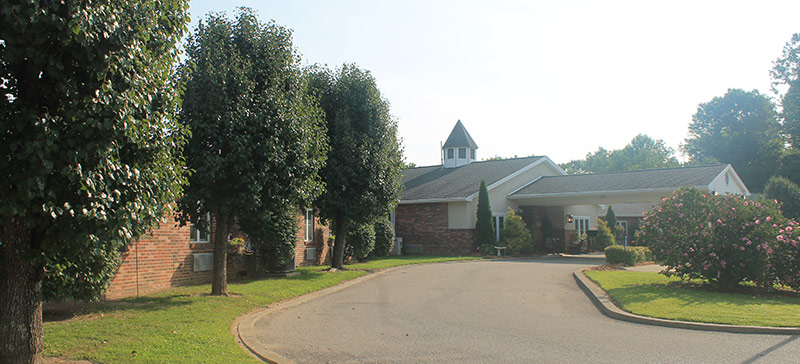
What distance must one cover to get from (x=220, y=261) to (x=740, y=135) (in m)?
65.4

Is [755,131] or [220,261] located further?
[755,131]

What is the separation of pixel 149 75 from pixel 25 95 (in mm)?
1236

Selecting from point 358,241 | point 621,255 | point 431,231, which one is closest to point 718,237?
point 621,255

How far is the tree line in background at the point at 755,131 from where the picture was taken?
57.2 m

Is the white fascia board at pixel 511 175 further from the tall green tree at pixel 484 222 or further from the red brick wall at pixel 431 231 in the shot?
the red brick wall at pixel 431 231

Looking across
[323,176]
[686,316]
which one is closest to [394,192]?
[323,176]

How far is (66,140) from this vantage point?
218 inches

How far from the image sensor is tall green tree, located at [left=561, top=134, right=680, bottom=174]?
95812 mm

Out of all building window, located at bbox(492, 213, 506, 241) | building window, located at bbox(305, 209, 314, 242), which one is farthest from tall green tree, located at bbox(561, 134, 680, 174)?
building window, located at bbox(305, 209, 314, 242)

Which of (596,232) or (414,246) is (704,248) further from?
(596,232)

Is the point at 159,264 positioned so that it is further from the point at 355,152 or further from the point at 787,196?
the point at 787,196

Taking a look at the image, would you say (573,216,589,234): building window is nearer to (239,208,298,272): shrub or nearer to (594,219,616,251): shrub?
(594,219,616,251): shrub

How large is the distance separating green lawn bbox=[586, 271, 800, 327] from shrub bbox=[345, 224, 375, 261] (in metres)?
9.92

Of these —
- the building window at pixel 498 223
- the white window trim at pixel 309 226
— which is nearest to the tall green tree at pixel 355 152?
the white window trim at pixel 309 226
